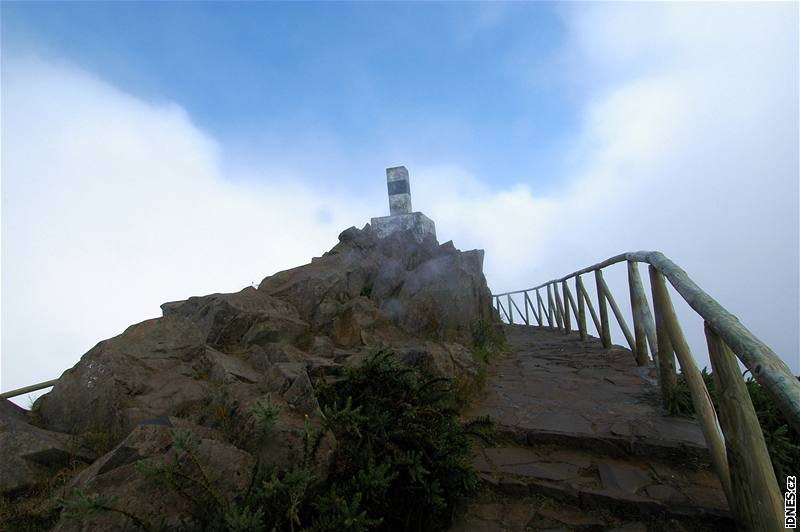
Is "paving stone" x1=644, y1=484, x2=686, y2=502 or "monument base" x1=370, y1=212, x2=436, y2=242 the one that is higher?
"monument base" x1=370, y1=212, x2=436, y2=242

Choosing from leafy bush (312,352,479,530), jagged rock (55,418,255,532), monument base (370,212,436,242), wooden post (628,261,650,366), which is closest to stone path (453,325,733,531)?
leafy bush (312,352,479,530)

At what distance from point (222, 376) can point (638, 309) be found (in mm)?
4486

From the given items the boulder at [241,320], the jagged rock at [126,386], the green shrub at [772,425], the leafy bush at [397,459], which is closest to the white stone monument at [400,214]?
the boulder at [241,320]

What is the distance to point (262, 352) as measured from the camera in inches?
164

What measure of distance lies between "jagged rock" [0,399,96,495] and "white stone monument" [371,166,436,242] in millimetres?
9654

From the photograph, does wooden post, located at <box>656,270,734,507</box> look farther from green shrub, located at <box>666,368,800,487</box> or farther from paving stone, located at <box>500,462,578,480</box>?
paving stone, located at <box>500,462,578,480</box>

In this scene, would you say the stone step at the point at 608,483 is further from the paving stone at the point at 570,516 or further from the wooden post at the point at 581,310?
the wooden post at the point at 581,310

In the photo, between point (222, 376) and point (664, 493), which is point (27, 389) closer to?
point (222, 376)

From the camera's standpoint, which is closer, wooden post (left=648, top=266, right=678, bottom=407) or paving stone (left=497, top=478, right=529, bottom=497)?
paving stone (left=497, top=478, right=529, bottom=497)

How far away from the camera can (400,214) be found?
500 inches

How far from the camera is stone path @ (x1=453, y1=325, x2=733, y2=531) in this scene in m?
2.64

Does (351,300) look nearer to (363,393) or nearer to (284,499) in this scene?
(363,393)

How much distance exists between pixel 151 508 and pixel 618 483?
9.63 feet

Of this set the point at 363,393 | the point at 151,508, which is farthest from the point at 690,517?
the point at 151,508
